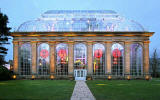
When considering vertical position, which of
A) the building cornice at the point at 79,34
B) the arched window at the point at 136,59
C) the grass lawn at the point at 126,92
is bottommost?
the grass lawn at the point at 126,92

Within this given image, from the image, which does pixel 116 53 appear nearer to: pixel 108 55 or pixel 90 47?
pixel 108 55

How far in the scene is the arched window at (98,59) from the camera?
51750mm

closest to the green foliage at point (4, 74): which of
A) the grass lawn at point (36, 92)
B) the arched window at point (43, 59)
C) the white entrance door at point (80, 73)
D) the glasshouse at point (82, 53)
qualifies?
the glasshouse at point (82, 53)

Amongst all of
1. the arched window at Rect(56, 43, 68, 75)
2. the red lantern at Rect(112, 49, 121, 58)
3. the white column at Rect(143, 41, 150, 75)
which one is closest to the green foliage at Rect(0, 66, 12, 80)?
the arched window at Rect(56, 43, 68, 75)

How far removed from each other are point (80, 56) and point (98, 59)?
4.60 meters

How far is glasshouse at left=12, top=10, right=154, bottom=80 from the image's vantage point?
51.5m

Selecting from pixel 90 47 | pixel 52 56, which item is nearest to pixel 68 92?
pixel 90 47

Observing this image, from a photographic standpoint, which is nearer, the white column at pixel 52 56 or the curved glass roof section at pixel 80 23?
the white column at pixel 52 56

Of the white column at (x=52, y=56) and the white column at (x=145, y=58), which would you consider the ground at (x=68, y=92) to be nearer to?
the white column at (x=145, y=58)

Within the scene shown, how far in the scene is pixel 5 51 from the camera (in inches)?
2095

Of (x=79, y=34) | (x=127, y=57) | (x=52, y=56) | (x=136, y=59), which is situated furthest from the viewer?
(x=52, y=56)

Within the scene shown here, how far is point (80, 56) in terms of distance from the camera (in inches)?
2056

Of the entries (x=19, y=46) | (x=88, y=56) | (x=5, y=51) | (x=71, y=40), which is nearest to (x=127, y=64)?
(x=88, y=56)

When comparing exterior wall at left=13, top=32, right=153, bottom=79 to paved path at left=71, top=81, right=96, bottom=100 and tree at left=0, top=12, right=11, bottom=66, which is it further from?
paved path at left=71, top=81, right=96, bottom=100
